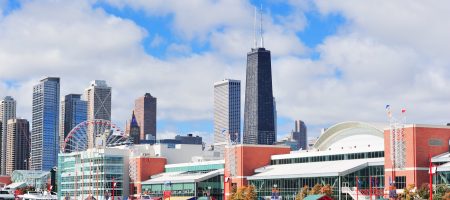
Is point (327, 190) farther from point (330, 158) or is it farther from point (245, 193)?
point (245, 193)

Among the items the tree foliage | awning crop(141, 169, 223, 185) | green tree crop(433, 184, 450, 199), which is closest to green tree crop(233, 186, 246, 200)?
the tree foliage

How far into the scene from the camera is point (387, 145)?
13588 centimetres

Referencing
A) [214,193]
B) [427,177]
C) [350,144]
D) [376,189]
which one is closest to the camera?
[427,177]

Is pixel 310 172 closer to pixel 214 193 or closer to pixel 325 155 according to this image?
pixel 325 155

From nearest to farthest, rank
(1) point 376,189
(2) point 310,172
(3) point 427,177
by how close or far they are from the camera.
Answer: (3) point 427,177
(1) point 376,189
(2) point 310,172

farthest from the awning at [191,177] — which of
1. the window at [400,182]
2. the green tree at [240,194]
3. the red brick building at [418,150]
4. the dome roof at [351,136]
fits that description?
the window at [400,182]

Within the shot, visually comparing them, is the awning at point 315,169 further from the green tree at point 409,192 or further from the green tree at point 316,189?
the green tree at point 409,192

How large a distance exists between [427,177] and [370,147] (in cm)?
1759

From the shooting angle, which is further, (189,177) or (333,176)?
(189,177)

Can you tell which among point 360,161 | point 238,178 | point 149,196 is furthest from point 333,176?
point 149,196

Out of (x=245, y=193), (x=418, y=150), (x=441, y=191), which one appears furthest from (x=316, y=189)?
(x=441, y=191)

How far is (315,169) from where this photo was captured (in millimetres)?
153250

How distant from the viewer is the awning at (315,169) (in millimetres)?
142250

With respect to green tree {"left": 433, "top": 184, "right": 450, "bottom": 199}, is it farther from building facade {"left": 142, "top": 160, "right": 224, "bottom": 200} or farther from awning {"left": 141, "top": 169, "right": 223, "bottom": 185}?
awning {"left": 141, "top": 169, "right": 223, "bottom": 185}
